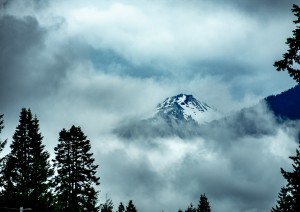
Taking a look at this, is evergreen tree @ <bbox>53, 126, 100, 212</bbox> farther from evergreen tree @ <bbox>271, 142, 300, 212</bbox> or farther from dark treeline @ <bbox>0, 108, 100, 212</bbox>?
evergreen tree @ <bbox>271, 142, 300, 212</bbox>

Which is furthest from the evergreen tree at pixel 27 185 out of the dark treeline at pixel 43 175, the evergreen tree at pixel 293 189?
the evergreen tree at pixel 293 189

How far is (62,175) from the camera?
1832 inches

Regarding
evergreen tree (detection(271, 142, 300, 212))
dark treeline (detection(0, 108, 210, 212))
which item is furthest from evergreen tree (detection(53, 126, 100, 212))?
evergreen tree (detection(271, 142, 300, 212))

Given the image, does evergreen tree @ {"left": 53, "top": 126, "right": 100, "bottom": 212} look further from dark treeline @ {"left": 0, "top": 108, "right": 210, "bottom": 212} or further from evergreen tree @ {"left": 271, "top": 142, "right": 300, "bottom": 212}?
evergreen tree @ {"left": 271, "top": 142, "right": 300, "bottom": 212}

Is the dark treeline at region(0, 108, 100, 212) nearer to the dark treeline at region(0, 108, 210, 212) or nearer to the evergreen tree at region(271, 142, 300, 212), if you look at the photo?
the dark treeline at region(0, 108, 210, 212)

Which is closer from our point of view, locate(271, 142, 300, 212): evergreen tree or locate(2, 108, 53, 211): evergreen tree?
locate(271, 142, 300, 212): evergreen tree

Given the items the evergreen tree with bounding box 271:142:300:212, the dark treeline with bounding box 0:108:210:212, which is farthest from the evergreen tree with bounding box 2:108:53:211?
the evergreen tree with bounding box 271:142:300:212

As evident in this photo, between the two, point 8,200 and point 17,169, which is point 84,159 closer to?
point 17,169

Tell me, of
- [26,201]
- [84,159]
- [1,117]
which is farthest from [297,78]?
[84,159]

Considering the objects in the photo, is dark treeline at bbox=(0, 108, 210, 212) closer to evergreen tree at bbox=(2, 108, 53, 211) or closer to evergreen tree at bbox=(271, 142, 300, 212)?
evergreen tree at bbox=(2, 108, 53, 211)

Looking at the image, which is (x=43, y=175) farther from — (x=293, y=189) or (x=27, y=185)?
(x=293, y=189)

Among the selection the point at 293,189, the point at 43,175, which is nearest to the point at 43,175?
the point at 43,175

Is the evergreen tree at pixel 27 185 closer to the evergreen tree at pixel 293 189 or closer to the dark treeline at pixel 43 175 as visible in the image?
the dark treeline at pixel 43 175

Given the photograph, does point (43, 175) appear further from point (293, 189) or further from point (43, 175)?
point (293, 189)
